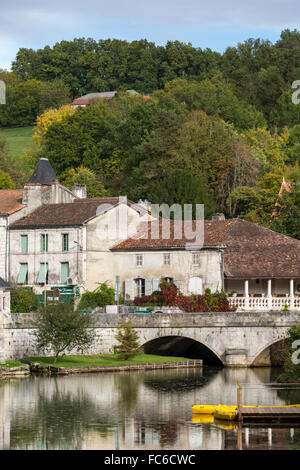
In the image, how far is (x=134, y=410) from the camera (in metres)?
45.0

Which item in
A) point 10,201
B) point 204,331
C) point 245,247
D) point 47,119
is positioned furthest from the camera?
point 47,119

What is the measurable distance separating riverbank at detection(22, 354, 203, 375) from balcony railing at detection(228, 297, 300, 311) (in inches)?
249

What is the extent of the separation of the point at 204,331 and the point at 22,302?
12574mm

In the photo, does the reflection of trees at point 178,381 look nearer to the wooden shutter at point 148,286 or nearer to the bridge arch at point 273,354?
the bridge arch at point 273,354

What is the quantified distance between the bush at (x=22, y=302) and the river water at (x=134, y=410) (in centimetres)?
1096

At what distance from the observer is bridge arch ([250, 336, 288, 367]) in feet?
193

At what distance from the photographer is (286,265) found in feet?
225

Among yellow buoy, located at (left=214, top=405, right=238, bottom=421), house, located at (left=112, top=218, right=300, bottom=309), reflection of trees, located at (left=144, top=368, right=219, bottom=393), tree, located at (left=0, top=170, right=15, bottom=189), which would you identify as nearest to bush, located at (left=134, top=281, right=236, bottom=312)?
house, located at (left=112, top=218, right=300, bottom=309)

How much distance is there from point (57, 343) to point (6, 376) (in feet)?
13.4

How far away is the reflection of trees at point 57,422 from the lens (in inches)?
1519

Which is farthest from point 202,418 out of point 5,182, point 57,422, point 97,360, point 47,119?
point 47,119

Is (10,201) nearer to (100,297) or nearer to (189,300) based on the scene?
(100,297)

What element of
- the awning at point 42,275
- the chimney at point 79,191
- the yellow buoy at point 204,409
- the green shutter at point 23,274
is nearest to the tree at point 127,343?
the awning at point 42,275

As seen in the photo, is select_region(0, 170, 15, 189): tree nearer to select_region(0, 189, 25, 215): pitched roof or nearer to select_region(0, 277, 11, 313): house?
select_region(0, 189, 25, 215): pitched roof
